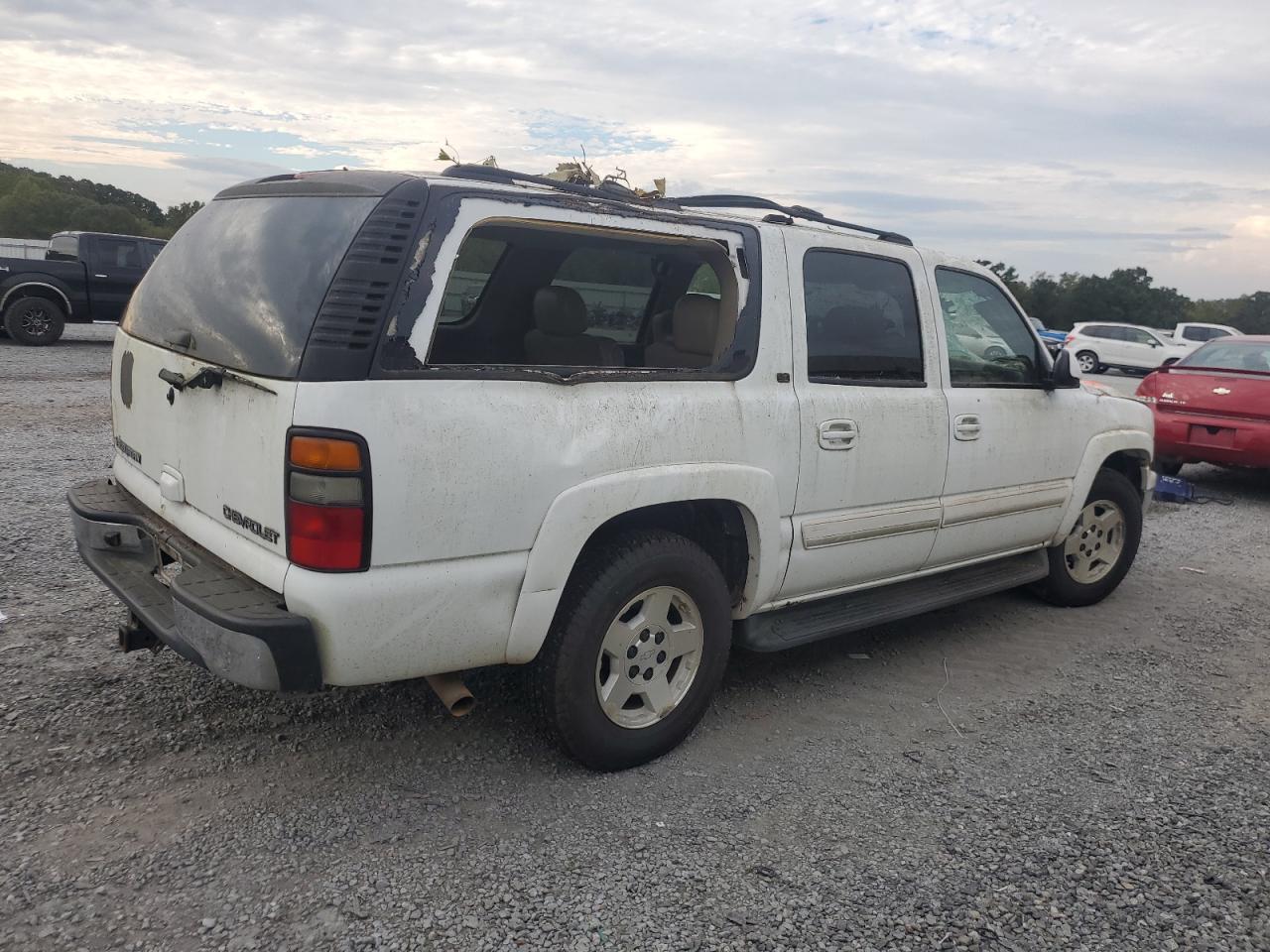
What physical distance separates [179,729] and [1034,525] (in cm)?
377

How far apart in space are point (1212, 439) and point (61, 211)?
40.5 meters

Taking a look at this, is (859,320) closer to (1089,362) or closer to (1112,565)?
(1112,565)

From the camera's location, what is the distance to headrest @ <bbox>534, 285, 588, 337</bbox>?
12.6ft

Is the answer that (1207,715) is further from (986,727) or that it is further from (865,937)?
(865,937)

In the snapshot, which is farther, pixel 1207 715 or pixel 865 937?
pixel 1207 715

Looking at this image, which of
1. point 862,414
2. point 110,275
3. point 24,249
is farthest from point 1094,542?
point 24,249

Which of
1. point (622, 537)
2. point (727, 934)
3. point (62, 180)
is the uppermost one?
point (62, 180)

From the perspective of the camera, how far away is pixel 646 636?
3.32 m

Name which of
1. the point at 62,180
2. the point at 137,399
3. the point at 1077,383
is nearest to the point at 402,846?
the point at 137,399

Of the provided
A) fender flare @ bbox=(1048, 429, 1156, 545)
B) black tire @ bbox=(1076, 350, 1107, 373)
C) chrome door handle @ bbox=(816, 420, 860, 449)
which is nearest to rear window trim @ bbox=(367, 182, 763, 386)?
chrome door handle @ bbox=(816, 420, 860, 449)

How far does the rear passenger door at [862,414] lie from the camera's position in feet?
12.1

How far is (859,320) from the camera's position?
3.94m

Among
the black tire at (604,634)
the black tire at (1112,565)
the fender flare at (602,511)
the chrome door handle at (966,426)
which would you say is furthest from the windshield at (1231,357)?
the black tire at (604,634)

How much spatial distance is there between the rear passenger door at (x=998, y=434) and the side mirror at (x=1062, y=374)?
0.15ft
